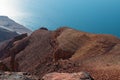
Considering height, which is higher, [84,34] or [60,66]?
[84,34]

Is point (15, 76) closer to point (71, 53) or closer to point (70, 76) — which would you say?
point (70, 76)

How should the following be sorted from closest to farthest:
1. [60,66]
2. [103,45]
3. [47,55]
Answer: [60,66], [103,45], [47,55]

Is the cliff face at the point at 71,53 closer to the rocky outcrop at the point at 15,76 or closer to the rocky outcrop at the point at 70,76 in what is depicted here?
the rocky outcrop at the point at 70,76

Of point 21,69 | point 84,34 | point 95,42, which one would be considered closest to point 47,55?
point 21,69

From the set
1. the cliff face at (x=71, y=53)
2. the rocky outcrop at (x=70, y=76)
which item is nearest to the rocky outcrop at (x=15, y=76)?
the rocky outcrop at (x=70, y=76)

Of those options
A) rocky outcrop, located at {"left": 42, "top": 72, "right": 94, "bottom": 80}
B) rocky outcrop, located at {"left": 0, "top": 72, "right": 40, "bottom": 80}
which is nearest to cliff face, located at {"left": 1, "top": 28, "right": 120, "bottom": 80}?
rocky outcrop, located at {"left": 42, "top": 72, "right": 94, "bottom": 80}

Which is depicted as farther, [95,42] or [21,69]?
[21,69]

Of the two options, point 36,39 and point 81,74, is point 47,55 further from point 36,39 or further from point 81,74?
point 81,74

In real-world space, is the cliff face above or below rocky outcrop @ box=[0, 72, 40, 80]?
above

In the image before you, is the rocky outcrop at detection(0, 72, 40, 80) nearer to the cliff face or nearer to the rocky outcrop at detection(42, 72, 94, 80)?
the rocky outcrop at detection(42, 72, 94, 80)
